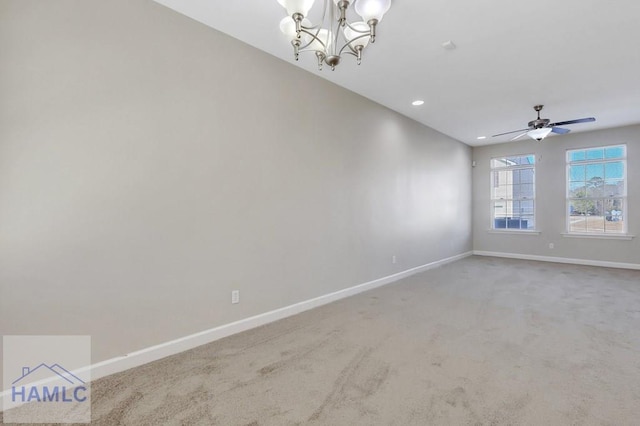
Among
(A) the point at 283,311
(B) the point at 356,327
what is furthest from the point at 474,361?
(A) the point at 283,311

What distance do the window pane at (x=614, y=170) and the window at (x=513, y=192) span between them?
1.25m

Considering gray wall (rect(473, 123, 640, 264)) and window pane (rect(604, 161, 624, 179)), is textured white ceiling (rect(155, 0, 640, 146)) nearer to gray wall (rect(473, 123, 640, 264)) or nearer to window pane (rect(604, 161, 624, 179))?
gray wall (rect(473, 123, 640, 264))

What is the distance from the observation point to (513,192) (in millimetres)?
7402

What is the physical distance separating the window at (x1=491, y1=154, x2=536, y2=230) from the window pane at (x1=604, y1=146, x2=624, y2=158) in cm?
123

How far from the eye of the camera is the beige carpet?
1.75 meters

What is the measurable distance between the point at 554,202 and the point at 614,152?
1.39 meters

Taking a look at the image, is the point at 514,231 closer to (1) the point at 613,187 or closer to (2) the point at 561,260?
(2) the point at 561,260

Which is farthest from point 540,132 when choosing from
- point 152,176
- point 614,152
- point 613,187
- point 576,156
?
point 152,176

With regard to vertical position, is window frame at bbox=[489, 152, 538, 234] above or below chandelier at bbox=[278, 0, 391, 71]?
below

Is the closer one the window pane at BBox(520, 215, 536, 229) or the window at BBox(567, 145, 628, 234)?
the window at BBox(567, 145, 628, 234)

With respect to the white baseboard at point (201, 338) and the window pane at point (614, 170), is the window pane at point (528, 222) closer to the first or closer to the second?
the window pane at point (614, 170)

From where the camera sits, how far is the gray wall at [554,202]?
19.6 ft

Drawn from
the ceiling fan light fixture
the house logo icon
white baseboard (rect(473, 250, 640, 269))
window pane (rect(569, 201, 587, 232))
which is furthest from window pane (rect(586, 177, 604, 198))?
the house logo icon

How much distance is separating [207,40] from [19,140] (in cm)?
161
